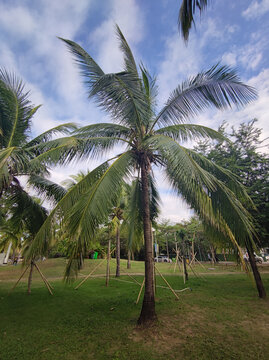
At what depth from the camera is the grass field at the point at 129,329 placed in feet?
14.4

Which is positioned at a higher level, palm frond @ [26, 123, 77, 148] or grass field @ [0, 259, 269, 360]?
palm frond @ [26, 123, 77, 148]

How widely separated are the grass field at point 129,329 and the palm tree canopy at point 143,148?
99.5 inches

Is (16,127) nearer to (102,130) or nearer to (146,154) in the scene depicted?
(102,130)

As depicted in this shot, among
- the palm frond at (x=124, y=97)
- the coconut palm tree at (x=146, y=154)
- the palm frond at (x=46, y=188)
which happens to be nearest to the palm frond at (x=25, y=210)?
the palm frond at (x=46, y=188)

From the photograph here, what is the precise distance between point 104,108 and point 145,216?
12.8ft

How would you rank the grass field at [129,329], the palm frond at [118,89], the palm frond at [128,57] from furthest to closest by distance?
the palm frond at [128,57] → the palm frond at [118,89] → the grass field at [129,329]

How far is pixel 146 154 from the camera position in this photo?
6.52 m

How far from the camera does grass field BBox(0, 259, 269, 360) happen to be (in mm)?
4375

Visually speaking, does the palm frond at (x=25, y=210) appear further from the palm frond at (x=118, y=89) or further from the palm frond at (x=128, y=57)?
the palm frond at (x=128, y=57)

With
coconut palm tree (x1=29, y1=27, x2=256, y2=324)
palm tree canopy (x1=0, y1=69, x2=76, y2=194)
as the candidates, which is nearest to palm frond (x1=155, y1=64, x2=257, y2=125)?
coconut palm tree (x1=29, y1=27, x2=256, y2=324)

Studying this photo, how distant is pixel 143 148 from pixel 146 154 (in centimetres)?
28

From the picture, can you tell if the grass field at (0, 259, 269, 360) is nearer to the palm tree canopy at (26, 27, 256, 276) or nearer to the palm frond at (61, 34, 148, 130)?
the palm tree canopy at (26, 27, 256, 276)

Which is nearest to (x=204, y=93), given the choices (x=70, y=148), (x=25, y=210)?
(x=70, y=148)

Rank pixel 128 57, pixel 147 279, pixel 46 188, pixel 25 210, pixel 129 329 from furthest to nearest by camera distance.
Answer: pixel 46 188 → pixel 25 210 → pixel 128 57 → pixel 147 279 → pixel 129 329
